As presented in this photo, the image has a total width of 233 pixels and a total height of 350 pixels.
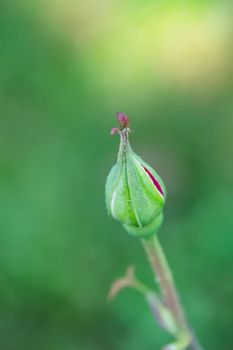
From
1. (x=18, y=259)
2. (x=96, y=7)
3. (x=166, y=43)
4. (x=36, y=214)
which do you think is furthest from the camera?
(x=96, y=7)

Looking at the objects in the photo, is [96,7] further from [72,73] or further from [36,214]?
[36,214]

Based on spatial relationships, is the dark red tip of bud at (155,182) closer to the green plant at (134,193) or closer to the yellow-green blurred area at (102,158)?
the green plant at (134,193)

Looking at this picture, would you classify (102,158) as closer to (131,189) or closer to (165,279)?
(165,279)

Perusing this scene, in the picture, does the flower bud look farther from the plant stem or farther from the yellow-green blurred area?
the yellow-green blurred area

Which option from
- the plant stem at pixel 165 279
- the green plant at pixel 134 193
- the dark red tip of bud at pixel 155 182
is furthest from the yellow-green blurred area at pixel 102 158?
the dark red tip of bud at pixel 155 182

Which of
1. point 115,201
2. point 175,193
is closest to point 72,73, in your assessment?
point 175,193

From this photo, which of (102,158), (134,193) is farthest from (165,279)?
(102,158)
